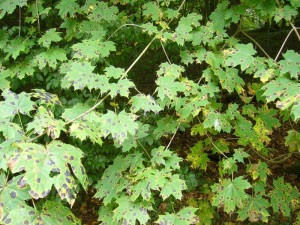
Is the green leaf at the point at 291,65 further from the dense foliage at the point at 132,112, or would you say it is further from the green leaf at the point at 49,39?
the green leaf at the point at 49,39

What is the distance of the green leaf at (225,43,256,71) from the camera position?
282 centimetres

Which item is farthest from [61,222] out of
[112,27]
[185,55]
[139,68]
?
[139,68]

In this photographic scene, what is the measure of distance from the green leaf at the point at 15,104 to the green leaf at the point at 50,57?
0.92 m

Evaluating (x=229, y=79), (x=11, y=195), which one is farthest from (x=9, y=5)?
(x=229, y=79)

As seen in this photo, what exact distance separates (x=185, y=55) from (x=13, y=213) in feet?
7.20

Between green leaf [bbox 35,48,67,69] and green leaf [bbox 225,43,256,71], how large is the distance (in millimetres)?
1799

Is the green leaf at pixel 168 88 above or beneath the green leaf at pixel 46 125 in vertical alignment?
beneath

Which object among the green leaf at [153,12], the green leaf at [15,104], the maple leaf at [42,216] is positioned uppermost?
the green leaf at [153,12]

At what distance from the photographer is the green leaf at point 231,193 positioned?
3.26m

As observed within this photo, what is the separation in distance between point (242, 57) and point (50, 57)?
2.02 meters

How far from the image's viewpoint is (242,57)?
2854 millimetres

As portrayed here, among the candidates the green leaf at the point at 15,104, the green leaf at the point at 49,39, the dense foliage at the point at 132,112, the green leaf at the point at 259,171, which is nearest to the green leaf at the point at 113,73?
the dense foliage at the point at 132,112

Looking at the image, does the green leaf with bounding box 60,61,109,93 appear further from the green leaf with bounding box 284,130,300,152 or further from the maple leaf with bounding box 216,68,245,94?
the green leaf with bounding box 284,130,300,152

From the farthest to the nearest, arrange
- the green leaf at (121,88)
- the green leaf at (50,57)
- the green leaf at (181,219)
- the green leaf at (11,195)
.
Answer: the green leaf at (50,57)
the green leaf at (181,219)
the green leaf at (121,88)
the green leaf at (11,195)
